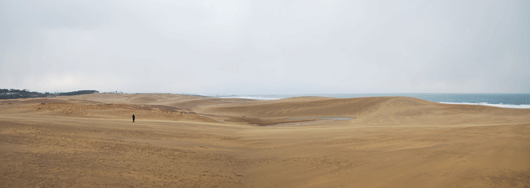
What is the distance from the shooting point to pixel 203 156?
7.61 meters

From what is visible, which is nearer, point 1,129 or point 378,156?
point 378,156

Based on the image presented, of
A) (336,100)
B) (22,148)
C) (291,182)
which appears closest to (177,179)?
(291,182)

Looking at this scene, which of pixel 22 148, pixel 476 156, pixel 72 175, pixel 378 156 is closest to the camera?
pixel 72 175

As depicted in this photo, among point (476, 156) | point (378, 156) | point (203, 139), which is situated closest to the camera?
point (476, 156)

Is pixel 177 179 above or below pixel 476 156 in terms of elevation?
below

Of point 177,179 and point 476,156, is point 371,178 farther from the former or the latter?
point 177,179

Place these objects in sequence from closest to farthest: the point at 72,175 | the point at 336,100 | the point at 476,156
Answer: the point at 72,175, the point at 476,156, the point at 336,100

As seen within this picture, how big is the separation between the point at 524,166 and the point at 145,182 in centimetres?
685

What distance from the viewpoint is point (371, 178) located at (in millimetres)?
5203

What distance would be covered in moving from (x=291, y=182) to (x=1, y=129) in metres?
8.11

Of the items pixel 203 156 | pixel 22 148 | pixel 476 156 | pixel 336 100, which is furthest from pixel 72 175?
pixel 336 100

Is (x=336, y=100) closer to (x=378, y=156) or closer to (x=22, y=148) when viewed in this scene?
(x=378, y=156)

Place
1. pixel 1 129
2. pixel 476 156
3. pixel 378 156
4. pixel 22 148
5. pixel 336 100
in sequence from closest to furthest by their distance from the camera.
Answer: pixel 476 156 < pixel 22 148 < pixel 378 156 < pixel 1 129 < pixel 336 100

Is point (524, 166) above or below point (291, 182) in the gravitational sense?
above
